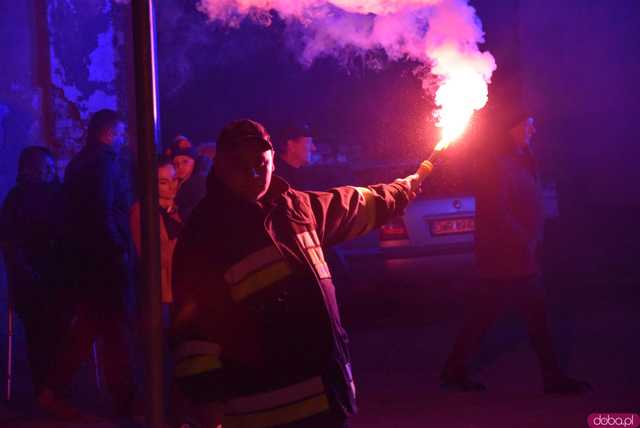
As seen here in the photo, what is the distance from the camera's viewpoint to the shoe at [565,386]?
5461 millimetres

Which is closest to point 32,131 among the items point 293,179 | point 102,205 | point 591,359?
point 102,205

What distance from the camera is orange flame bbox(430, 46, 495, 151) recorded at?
438 centimetres

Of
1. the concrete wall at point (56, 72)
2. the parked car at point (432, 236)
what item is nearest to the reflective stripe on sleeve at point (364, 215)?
the parked car at point (432, 236)

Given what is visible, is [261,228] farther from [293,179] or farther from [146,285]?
[293,179]

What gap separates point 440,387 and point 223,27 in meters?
9.42

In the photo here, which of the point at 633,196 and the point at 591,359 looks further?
the point at 633,196

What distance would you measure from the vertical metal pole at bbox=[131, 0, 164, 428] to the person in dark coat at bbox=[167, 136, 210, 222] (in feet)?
8.56

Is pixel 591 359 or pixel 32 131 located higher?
pixel 32 131

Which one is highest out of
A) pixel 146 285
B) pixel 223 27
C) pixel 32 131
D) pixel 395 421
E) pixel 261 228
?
pixel 223 27

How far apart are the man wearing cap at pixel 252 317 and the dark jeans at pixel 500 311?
2.94 m

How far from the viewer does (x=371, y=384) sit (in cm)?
608

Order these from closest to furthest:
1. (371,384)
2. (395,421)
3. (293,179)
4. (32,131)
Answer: (395,421) → (293,179) → (371,384) → (32,131)

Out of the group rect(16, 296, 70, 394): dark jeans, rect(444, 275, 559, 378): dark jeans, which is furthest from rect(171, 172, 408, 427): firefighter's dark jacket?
rect(16, 296, 70, 394): dark jeans

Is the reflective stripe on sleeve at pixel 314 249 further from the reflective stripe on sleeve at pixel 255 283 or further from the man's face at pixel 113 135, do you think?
the man's face at pixel 113 135
